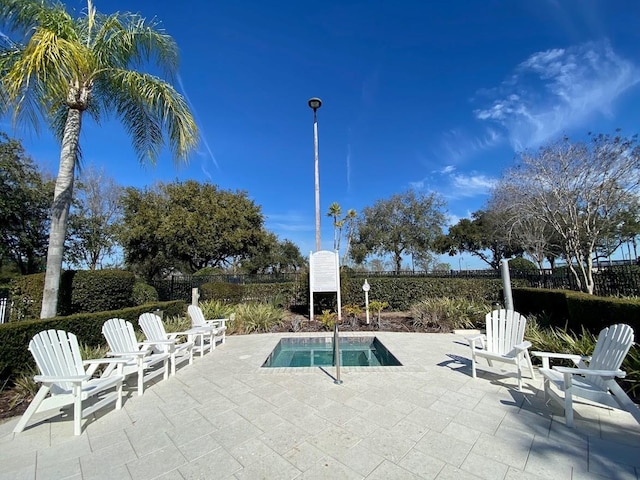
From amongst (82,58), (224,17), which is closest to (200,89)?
(224,17)

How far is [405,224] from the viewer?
22.6 metres

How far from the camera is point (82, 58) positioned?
4.70 meters

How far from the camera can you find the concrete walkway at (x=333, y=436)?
2068 mm

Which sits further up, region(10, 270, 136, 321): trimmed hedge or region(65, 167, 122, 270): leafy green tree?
region(65, 167, 122, 270): leafy green tree

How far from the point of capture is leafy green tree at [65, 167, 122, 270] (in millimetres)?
14930

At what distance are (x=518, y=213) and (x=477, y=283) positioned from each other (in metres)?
3.40

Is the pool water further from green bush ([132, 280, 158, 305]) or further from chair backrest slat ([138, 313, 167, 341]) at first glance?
green bush ([132, 280, 158, 305])

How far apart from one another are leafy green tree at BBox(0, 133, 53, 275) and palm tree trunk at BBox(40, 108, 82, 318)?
28.6ft

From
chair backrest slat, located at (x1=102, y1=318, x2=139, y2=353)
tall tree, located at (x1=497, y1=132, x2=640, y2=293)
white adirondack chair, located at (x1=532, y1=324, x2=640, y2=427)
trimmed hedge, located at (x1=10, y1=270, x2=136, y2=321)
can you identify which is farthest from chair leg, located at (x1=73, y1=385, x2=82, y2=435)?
tall tree, located at (x1=497, y1=132, x2=640, y2=293)

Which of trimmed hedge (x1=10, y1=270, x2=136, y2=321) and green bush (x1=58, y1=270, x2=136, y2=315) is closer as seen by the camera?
trimmed hedge (x1=10, y1=270, x2=136, y2=321)

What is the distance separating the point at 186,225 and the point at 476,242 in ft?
77.1

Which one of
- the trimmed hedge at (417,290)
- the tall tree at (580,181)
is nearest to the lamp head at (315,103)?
the trimmed hedge at (417,290)

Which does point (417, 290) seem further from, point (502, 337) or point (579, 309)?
point (502, 337)

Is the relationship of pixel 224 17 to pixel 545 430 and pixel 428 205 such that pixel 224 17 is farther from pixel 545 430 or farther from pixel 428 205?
pixel 428 205
